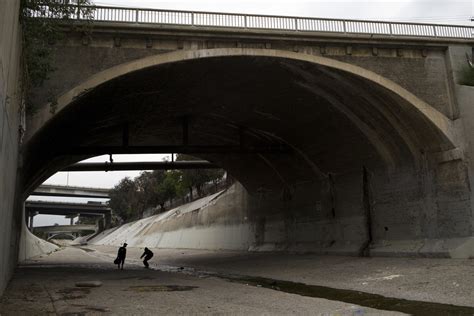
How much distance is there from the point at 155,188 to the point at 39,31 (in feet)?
280

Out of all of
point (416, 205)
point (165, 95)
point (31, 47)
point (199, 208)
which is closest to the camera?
point (31, 47)

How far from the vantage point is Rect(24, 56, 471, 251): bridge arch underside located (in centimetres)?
2033

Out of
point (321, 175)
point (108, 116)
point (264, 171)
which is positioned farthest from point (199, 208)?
point (108, 116)

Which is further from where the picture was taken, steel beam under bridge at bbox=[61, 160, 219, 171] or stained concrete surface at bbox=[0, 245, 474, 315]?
steel beam under bridge at bbox=[61, 160, 219, 171]

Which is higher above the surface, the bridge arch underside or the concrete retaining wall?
the bridge arch underside

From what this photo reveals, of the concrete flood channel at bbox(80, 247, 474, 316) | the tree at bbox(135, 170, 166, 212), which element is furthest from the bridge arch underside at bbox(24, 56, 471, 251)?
the tree at bbox(135, 170, 166, 212)

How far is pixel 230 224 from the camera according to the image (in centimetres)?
4584

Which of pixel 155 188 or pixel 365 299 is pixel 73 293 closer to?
pixel 365 299

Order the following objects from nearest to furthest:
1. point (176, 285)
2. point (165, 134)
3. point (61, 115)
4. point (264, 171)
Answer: point (176, 285)
point (61, 115)
point (165, 134)
point (264, 171)

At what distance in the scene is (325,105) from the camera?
23.3m

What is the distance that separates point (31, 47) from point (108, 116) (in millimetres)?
10190

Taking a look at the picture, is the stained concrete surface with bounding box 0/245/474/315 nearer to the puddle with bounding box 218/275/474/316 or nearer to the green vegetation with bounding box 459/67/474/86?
the puddle with bounding box 218/275/474/316

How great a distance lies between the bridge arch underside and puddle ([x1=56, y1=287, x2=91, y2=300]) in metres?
5.49

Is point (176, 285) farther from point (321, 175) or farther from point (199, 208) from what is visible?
point (199, 208)
